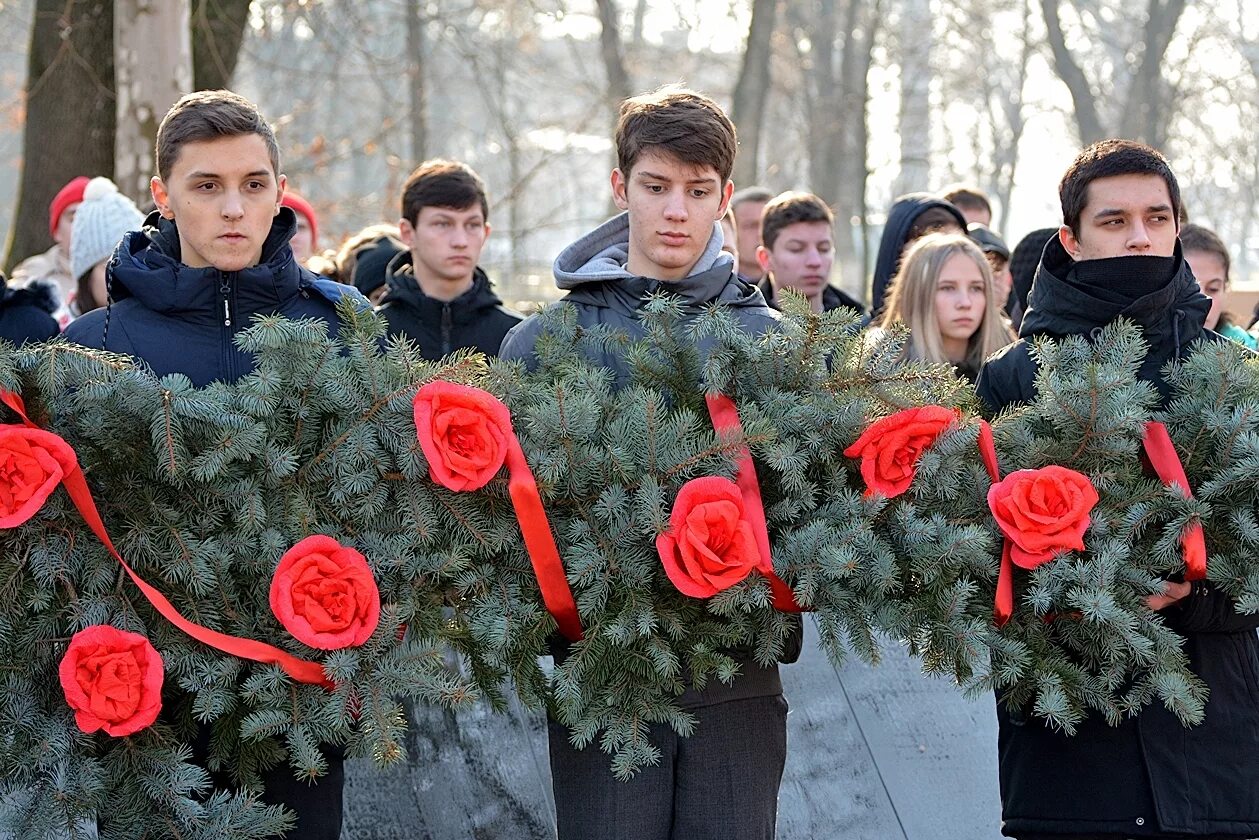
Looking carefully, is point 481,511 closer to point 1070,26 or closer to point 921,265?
point 921,265

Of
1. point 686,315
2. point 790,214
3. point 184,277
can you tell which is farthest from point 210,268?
point 790,214

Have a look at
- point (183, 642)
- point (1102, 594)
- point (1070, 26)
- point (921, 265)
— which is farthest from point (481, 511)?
point (1070, 26)

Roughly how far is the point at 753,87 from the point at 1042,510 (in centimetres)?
1569

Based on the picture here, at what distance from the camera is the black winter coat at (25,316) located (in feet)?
12.4

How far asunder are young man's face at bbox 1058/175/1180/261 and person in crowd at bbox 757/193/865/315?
2.68 m

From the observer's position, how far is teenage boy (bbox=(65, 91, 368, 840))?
302cm

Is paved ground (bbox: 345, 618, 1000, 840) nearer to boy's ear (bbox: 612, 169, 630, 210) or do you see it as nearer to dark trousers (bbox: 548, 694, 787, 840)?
dark trousers (bbox: 548, 694, 787, 840)

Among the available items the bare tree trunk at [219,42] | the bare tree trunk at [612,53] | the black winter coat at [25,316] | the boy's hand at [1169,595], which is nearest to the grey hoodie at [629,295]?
the boy's hand at [1169,595]

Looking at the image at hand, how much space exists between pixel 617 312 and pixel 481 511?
66cm

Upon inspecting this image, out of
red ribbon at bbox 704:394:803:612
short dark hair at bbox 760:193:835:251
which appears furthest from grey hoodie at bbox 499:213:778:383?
short dark hair at bbox 760:193:835:251

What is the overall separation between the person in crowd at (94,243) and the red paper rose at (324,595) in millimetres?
2897

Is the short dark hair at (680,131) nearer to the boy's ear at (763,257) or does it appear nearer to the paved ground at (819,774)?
the paved ground at (819,774)

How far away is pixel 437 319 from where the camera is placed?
5.38 meters

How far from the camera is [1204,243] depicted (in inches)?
210
